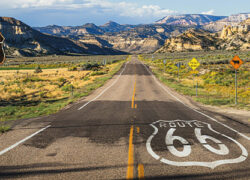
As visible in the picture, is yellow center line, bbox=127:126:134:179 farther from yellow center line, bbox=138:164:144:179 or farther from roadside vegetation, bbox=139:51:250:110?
roadside vegetation, bbox=139:51:250:110

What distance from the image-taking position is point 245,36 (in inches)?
5635

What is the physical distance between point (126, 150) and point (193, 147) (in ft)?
6.88

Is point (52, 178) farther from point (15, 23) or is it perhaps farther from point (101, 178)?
point (15, 23)

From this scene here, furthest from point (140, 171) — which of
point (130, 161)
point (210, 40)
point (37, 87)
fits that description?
point (210, 40)

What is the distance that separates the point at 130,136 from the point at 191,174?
281 centimetres

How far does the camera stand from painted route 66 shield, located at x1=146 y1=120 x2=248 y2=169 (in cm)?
518

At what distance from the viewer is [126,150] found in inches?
228

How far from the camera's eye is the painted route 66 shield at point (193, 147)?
17.0 ft

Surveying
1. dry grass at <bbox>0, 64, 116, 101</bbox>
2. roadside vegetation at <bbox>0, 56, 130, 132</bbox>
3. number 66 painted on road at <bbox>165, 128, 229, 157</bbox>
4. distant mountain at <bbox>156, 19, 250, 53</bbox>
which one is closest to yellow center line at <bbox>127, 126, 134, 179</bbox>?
number 66 painted on road at <bbox>165, 128, 229, 157</bbox>

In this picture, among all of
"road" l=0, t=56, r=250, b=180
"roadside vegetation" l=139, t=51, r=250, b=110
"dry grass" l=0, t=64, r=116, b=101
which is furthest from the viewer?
"dry grass" l=0, t=64, r=116, b=101

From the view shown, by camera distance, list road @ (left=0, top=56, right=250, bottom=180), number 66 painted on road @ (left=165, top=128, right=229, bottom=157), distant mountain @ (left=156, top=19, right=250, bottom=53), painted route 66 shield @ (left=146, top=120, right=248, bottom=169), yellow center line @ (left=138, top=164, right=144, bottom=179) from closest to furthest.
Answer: yellow center line @ (left=138, top=164, right=144, bottom=179)
road @ (left=0, top=56, right=250, bottom=180)
painted route 66 shield @ (left=146, top=120, right=248, bottom=169)
number 66 painted on road @ (left=165, top=128, right=229, bottom=157)
distant mountain @ (left=156, top=19, right=250, bottom=53)

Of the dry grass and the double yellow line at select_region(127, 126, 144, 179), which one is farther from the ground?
the dry grass

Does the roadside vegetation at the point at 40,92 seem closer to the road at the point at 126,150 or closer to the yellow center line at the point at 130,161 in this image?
the road at the point at 126,150

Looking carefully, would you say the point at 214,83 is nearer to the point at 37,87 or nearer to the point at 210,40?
the point at 37,87
